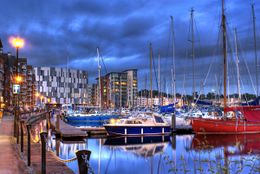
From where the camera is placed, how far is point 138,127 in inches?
1775

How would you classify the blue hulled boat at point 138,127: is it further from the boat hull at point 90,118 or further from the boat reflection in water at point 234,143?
the boat hull at point 90,118

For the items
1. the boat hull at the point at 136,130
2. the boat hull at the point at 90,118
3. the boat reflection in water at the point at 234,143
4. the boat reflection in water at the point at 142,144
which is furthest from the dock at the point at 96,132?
the boat hull at the point at 90,118

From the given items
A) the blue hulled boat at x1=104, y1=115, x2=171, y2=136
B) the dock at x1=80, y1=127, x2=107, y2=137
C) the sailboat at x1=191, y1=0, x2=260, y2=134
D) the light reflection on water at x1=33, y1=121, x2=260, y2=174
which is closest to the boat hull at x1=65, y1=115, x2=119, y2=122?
the dock at x1=80, y1=127, x2=107, y2=137

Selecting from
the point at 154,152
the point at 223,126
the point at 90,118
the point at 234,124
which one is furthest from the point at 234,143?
the point at 90,118

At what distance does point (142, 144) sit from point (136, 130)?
18.5 ft

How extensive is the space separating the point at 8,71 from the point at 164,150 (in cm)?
11106

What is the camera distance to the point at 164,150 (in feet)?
114

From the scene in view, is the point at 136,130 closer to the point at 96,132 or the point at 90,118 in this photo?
the point at 96,132

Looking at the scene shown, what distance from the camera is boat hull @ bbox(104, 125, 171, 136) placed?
44.1m

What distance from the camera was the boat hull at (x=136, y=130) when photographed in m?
44.1

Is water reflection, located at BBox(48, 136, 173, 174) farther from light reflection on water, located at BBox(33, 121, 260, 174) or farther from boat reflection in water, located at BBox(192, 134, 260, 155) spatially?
boat reflection in water, located at BBox(192, 134, 260, 155)

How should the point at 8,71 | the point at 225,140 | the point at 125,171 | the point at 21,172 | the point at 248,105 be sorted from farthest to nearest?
the point at 8,71 → the point at 248,105 → the point at 225,140 → the point at 125,171 → the point at 21,172

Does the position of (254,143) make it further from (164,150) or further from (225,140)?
(164,150)

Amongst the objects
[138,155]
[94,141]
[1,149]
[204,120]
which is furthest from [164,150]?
[1,149]
